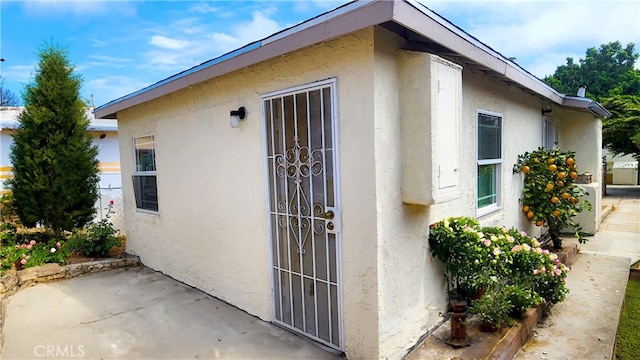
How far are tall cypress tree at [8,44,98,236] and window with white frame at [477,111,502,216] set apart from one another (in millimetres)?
8599

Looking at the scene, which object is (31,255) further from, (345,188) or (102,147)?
(102,147)

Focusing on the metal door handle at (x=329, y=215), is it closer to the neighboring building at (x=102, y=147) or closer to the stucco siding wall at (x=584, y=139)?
the stucco siding wall at (x=584, y=139)

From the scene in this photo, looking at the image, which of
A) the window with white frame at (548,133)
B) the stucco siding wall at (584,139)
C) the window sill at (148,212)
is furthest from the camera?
the stucco siding wall at (584,139)

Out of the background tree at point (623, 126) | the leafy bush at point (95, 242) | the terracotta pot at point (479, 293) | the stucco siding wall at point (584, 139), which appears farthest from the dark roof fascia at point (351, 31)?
the background tree at point (623, 126)

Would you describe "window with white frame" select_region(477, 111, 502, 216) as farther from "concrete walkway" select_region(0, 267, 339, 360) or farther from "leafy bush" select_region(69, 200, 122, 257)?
"leafy bush" select_region(69, 200, 122, 257)

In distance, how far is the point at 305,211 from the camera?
3771 millimetres

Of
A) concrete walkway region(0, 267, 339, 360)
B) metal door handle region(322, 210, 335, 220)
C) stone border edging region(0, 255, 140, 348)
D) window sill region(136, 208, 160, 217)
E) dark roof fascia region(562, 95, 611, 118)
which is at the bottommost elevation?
concrete walkway region(0, 267, 339, 360)

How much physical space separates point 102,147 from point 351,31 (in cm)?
1340

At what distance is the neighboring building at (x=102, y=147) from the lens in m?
11.0

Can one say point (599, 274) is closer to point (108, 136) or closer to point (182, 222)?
point (182, 222)

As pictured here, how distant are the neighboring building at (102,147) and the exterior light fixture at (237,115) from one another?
7616mm

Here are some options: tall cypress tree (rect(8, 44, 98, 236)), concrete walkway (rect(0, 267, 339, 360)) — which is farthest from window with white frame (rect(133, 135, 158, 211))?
tall cypress tree (rect(8, 44, 98, 236))

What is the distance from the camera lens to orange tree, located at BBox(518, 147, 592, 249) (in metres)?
6.38

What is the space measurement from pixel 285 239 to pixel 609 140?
2022 centimetres
